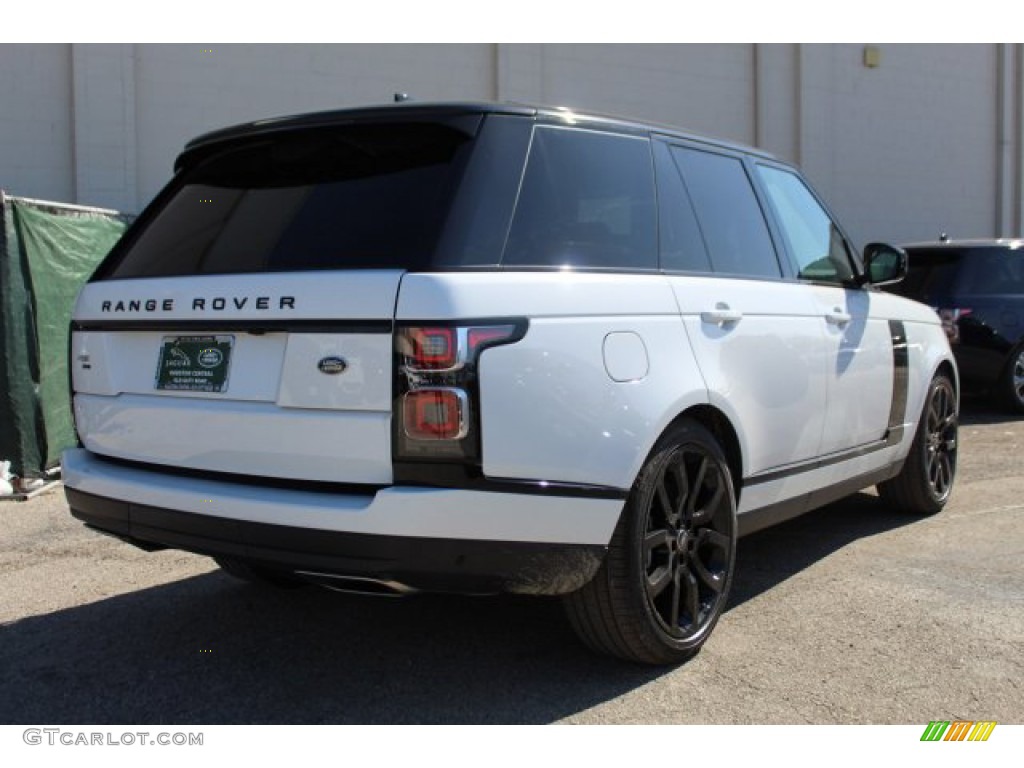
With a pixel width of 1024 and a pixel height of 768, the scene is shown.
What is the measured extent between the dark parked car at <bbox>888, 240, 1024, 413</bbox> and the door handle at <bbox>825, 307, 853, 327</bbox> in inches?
220

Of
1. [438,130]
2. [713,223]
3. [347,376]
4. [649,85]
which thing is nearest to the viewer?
[347,376]

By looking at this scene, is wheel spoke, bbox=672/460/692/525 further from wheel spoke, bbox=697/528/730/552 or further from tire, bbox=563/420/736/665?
wheel spoke, bbox=697/528/730/552

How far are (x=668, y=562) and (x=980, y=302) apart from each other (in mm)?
7410

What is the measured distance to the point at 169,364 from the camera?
3.13m

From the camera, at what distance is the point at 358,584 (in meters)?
2.86

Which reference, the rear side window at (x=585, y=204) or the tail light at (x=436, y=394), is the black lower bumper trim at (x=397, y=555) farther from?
the rear side window at (x=585, y=204)

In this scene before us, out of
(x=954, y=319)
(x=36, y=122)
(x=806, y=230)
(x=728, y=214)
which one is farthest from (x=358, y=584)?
(x=36, y=122)

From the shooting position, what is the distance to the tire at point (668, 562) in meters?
3.09

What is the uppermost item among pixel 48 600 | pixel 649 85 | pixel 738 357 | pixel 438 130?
pixel 649 85

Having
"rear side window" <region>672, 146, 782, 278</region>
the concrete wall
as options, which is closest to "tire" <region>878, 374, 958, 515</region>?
"rear side window" <region>672, 146, 782, 278</region>

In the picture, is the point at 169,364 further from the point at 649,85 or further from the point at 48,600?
the point at 649,85

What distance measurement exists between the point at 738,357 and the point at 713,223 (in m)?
0.58

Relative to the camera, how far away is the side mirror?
16.0 feet

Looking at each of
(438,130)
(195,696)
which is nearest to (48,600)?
(195,696)
